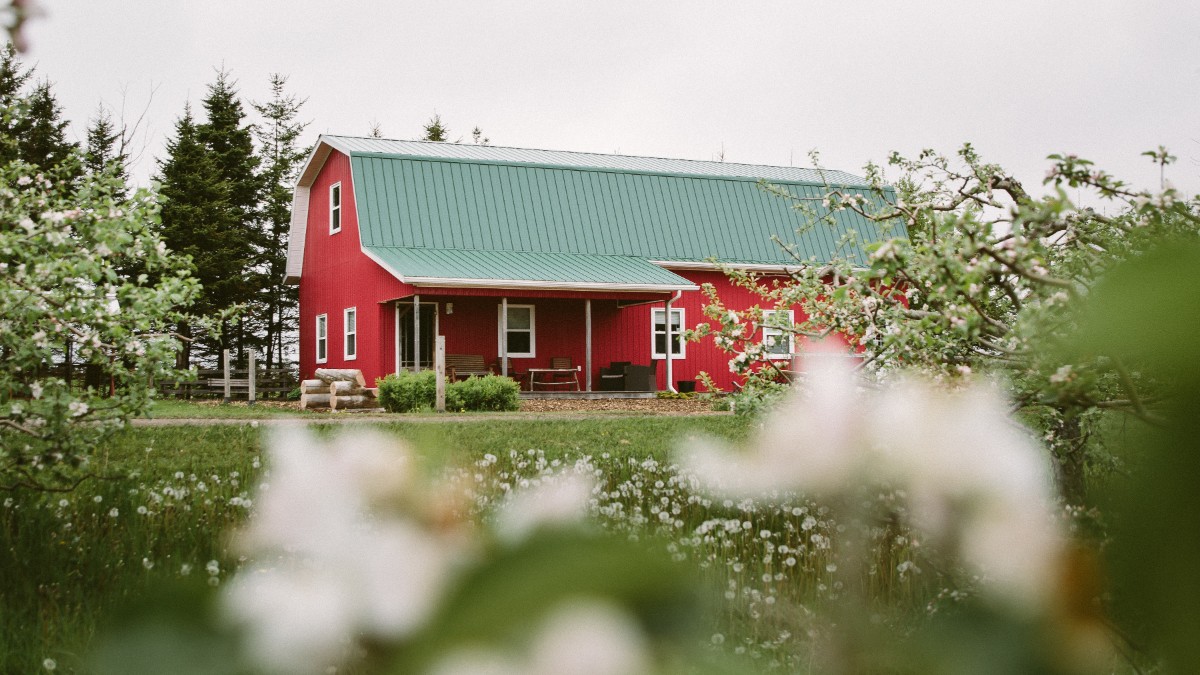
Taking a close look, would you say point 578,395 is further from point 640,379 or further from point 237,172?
point 237,172

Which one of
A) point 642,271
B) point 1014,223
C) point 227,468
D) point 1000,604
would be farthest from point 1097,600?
point 642,271

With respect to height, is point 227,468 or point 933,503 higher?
point 933,503

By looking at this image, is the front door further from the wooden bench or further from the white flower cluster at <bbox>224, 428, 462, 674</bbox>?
the white flower cluster at <bbox>224, 428, 462, 674</bbox>

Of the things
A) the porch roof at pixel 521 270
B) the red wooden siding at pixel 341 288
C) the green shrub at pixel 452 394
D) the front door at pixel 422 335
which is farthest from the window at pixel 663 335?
the green shrub at pixel 452 394

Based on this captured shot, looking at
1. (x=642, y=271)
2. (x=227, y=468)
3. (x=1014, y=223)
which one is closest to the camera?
(x=1014, y=223)

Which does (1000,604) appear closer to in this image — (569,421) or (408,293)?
(569,421)

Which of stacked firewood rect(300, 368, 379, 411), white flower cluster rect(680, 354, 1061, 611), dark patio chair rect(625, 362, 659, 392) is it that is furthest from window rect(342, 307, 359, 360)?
white flower cluster rect(680, 354, 1061, 611)

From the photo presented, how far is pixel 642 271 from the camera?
2362 centimetres

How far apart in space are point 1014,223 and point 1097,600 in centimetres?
232

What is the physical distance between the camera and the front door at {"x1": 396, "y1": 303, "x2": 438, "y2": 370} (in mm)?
23797

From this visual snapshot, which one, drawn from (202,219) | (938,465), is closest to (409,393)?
(202,219)

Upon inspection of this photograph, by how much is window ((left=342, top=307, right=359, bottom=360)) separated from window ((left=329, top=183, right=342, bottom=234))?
2.22m

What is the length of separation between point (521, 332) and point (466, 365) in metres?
2.18

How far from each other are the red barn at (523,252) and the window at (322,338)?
0.05 meters
